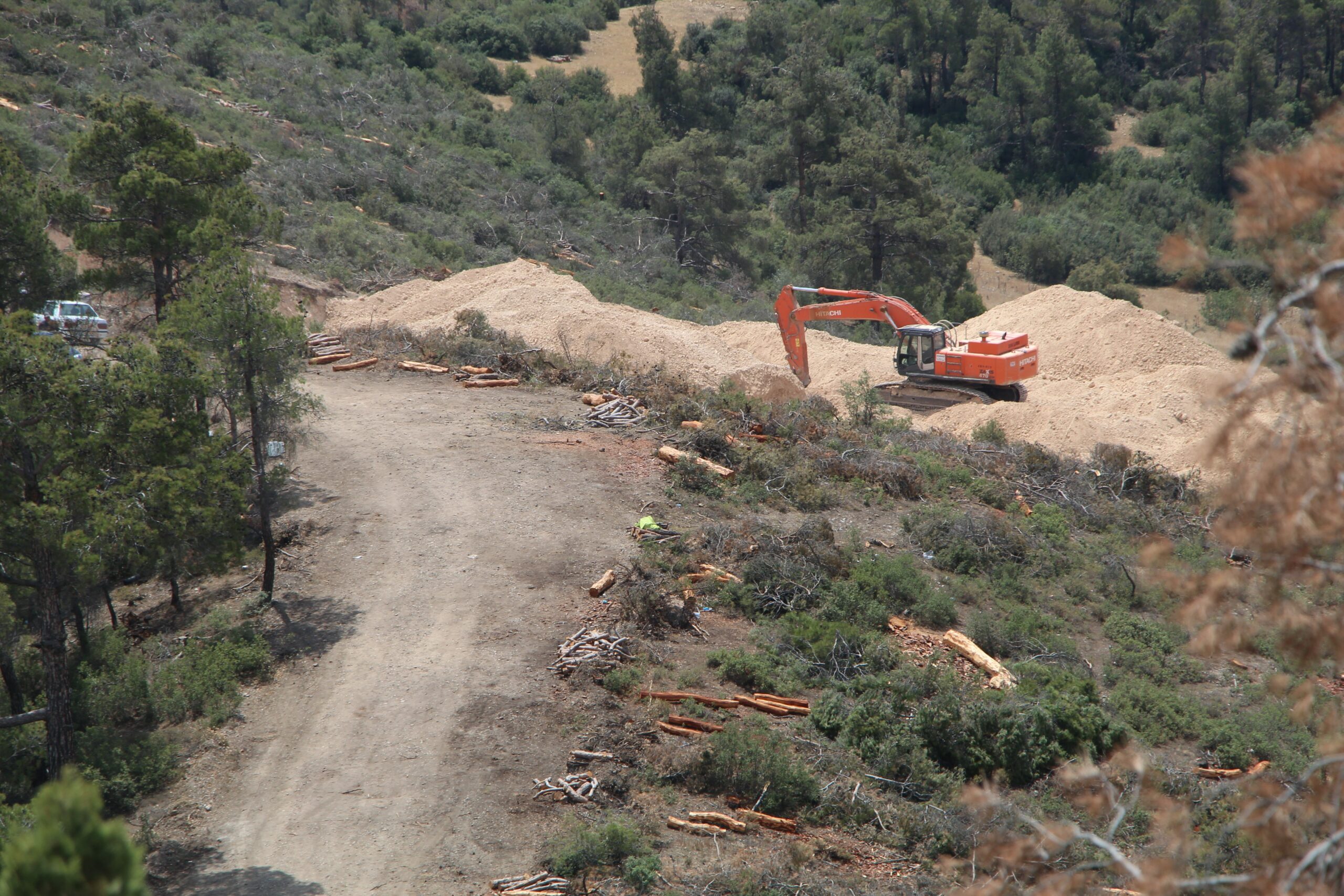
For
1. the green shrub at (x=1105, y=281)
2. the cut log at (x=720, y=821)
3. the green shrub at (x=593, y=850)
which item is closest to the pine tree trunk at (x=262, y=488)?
the green shrub at (x=593, y=850)

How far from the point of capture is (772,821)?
9375 millimetres

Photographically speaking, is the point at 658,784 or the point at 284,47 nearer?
the point at 658,784

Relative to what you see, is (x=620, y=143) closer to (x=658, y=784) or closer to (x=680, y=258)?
(x=680, y=258)

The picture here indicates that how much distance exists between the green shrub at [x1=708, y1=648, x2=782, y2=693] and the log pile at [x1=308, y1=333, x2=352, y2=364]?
46.5ft

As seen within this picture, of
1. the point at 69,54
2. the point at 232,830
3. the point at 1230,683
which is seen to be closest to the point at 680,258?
the point at 69,54

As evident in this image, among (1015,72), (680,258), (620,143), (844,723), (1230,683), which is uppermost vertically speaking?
(1015,72)

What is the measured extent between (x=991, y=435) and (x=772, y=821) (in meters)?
12.4

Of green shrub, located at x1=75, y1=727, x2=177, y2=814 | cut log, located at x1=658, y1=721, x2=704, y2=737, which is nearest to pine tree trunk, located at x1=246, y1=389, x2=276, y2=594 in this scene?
green shrub, located at x1=75, y1=727, x2=177, y2=814

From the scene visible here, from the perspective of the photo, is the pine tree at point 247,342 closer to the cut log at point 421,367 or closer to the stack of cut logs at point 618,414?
the stack of cut logs at point 618,414

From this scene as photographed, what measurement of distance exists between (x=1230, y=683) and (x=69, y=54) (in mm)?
38804

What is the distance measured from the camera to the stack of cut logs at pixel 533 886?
8273 millimetres

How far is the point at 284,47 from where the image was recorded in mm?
47000

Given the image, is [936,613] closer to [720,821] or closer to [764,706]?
[764,706]

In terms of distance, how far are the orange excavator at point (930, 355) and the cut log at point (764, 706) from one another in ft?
39.8
